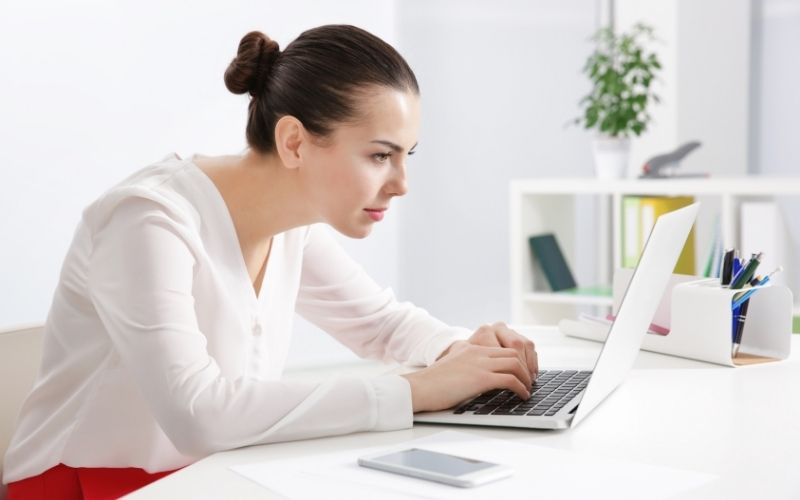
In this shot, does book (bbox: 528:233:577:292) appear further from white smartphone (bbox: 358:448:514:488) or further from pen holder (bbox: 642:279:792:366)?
white smartphone (bbox: 358:448:514:488)

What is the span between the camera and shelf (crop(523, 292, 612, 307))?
374 cm

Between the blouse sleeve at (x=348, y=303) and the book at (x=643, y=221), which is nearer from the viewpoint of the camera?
the blouse sleeve at (x=348, y=303)

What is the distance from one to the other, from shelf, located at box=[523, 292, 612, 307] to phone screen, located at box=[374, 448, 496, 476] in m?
2.69

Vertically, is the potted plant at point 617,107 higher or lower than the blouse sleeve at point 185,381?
higher

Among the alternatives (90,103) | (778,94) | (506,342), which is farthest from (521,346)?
(778,94)

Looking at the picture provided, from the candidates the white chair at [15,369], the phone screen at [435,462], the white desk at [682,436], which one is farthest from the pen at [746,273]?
the white chair at [15,369]

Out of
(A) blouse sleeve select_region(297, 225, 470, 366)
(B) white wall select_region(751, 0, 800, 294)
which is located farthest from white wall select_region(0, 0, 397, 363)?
(B) white wall select_region(751, 0, 800, 294)

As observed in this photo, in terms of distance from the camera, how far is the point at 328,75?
152 centimetres

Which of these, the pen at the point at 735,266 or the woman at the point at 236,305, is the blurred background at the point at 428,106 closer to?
the woman at the point at 236,305

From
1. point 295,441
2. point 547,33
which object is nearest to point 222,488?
point 295,441

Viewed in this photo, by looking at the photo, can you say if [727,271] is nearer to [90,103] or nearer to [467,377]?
[467,377]

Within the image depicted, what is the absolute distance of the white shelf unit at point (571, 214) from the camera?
3.38 meters

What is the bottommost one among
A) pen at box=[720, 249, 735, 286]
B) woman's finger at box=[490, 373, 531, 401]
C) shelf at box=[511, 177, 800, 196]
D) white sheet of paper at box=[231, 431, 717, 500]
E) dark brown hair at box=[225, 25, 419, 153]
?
white sheet of paper at box=[231, 431, 717, 500]

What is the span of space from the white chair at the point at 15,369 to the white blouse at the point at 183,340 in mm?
30
